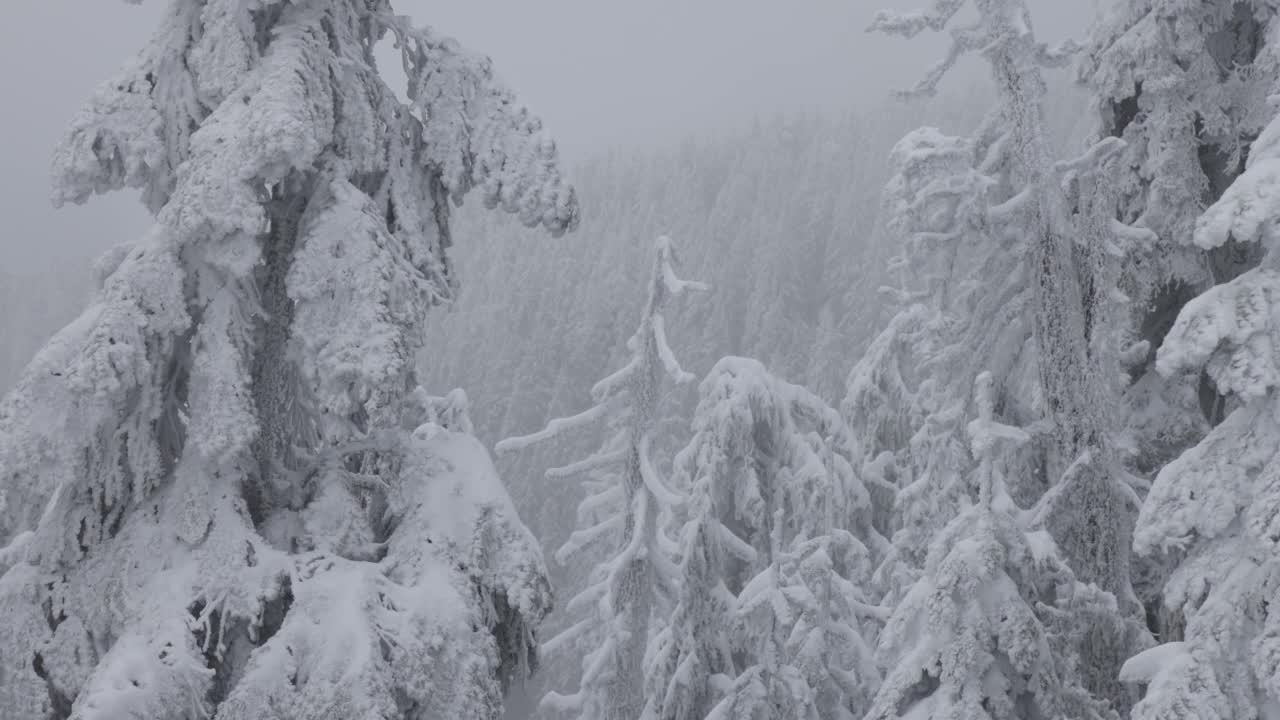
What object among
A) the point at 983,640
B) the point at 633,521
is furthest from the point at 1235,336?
the point at 633,521

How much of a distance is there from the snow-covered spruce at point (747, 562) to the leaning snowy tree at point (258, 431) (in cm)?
556

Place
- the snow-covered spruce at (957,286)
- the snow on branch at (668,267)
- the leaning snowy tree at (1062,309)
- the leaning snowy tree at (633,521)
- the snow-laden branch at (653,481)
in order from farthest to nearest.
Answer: the leaning snowy tree at (633,521), the snow on branch at (668,267), the snow-laden branch at (653,481), the snow-covered spruce at (957,286), the leaning snowy tree at (1062,309)

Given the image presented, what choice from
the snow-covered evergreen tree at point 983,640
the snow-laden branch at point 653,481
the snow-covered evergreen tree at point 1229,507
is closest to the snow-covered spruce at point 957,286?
the snow-covered evergreen tree at point 983,640

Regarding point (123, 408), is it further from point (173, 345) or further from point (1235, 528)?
point (1235, 528)

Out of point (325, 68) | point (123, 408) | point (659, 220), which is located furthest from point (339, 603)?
point (659, 220)

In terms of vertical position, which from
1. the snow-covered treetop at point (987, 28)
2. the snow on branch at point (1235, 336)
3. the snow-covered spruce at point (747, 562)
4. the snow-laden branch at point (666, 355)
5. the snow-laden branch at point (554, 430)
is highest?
the snow-covered treetop at point (987, 28)

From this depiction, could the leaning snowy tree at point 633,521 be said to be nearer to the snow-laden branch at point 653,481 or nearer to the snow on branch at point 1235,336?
the snow-laden branch at point 653,481

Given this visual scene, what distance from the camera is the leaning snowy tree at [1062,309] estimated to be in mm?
8891

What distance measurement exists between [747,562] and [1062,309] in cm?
458

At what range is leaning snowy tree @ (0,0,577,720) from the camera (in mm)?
5203

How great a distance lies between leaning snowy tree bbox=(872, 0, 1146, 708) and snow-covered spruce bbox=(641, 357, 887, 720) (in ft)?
9.29

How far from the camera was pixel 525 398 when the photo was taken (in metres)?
63.8

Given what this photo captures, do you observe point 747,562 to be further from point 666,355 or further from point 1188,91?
point 1188,91

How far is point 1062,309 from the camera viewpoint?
A: 9.20m
